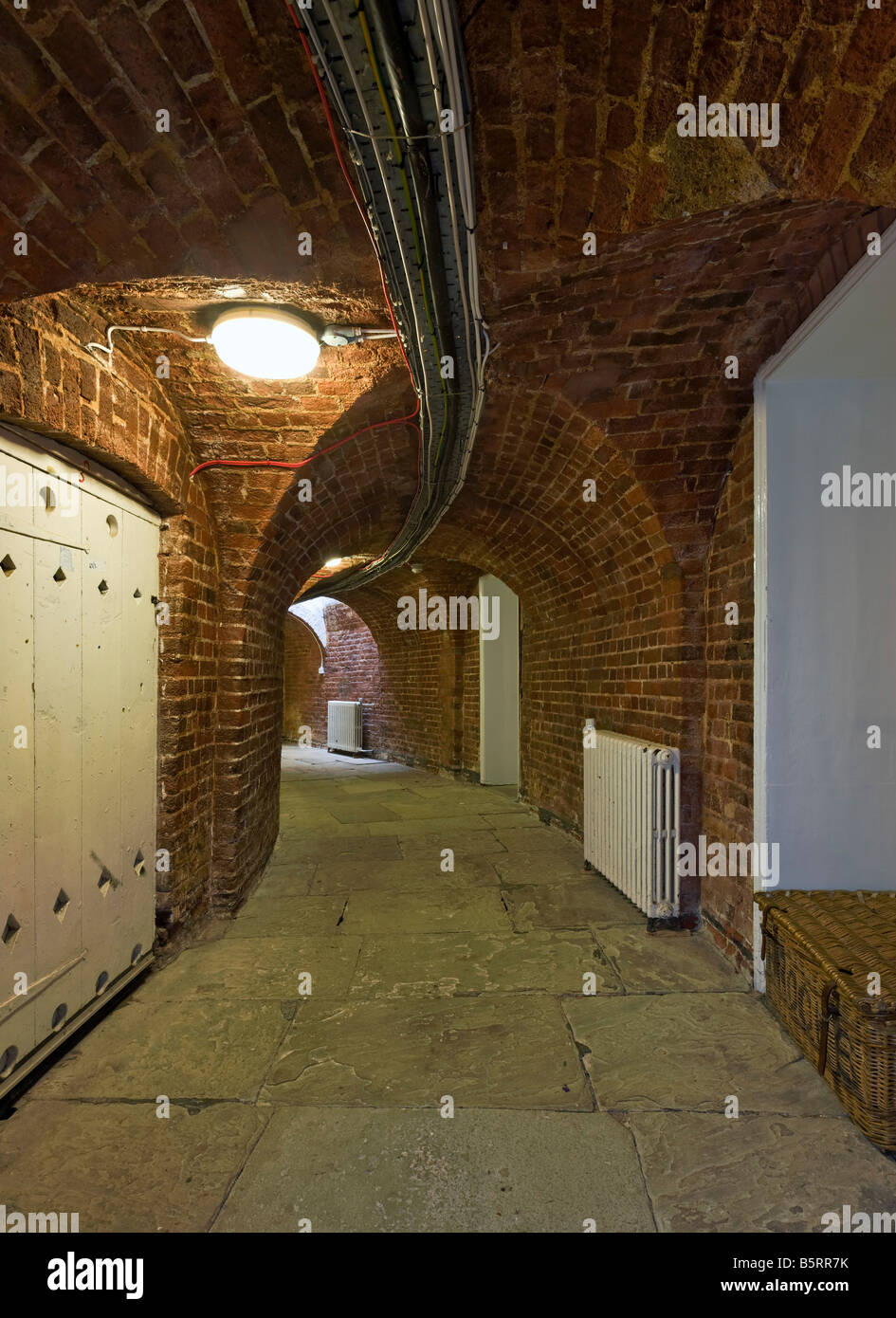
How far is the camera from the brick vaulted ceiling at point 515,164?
4.72ft

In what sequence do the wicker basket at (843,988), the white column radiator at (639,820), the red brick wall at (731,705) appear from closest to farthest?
the wicker basket at (843,988) → the red brick wall at (731,705) → the white column radiator at (639,820)

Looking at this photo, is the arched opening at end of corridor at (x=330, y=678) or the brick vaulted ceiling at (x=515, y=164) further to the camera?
the arched opening at end of corridor at (x=330, y=678)

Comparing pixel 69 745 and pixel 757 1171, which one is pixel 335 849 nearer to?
pixel 69 745

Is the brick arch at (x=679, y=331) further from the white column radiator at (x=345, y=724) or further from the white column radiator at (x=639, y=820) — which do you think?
the white column radiator at (x=345, y=724)

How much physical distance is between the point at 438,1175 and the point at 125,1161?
90 cm

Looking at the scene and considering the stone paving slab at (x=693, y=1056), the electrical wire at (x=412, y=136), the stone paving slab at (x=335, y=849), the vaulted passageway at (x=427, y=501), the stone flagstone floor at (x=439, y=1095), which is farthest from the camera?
the stone paving slab at (x=335, y=849)

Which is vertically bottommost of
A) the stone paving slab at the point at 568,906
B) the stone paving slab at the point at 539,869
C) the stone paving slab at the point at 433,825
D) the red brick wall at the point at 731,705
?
the stone paving slab at the point at 433,825

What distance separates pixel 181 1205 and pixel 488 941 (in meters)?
1.89

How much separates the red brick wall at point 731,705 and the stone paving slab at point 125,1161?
2272 mm

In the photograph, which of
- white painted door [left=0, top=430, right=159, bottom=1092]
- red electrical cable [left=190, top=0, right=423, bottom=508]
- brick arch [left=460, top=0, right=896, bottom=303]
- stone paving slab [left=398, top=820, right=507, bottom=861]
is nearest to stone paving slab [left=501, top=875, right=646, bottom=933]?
stone paving slab [left=398, top=820, right=507, bottom=861]

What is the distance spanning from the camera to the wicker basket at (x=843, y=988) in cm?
186

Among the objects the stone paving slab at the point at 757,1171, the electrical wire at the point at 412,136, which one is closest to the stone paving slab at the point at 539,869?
the stone paving slab at the point at 757,1171

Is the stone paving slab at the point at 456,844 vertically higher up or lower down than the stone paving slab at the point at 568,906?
lower down

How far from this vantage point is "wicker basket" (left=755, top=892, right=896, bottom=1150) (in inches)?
73.1
